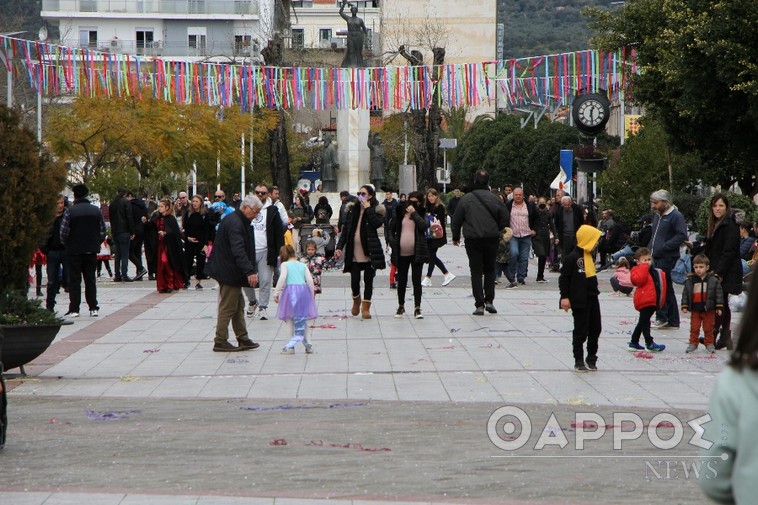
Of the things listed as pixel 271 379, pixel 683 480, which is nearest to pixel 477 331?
pixel 271 379

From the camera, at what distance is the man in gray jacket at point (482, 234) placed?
1695 centimetres

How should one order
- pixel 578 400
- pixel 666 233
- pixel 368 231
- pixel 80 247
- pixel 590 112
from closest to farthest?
pixel 578 400 < pixel 666 233 < pixel 368 231 < pixel 80 247 < pixel 590 112

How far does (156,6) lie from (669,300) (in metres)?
76.3

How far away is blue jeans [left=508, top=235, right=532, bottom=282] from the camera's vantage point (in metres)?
22.5

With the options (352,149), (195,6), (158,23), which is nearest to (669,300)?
(352,149)

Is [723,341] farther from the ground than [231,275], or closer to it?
closer to it

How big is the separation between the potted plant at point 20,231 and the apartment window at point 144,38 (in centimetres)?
7811

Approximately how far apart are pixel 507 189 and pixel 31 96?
26380 mm

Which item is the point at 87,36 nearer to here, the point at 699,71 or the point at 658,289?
the point at 699,71

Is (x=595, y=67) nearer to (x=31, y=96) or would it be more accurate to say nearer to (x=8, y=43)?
(x=8, y=43)

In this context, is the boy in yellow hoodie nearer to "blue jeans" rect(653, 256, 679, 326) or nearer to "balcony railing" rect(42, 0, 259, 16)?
"blue jeans" rect(653, 256, 679, 326)

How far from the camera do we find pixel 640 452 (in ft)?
25.7

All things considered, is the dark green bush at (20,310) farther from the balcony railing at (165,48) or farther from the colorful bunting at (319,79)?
the balcony railing at (165,48)

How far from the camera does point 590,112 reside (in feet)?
102
